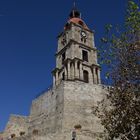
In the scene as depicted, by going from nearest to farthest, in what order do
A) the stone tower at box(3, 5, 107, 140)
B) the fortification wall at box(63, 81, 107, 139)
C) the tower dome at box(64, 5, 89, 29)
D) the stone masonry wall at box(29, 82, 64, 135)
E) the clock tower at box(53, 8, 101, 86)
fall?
the stone tower at box(3, 5, 107, 140)
the fortification wall at box(63, 81, 107, 139)
the stone masonry wall at box(29, 82, 64, 135)
the clock tower at box(53, 8, 101, 86)
the tower dome at box(64, 5, 89, 29)

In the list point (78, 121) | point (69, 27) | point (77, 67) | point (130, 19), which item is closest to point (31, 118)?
point (78, 121)

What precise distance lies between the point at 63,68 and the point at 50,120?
18862 mm

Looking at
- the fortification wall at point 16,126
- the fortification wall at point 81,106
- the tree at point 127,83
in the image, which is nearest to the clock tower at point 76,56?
the fortification wall at point 81,106

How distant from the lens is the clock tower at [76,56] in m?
48.1

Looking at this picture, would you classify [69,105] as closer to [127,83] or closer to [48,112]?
[48,112]

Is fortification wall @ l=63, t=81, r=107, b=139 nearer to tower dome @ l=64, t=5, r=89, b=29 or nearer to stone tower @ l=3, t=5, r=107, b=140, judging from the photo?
stone tower @ l=3, t=5, r=107, b=140

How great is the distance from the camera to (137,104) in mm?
14453

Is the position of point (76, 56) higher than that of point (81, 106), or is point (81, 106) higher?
point (76, 56)

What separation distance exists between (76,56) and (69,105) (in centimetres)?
1869

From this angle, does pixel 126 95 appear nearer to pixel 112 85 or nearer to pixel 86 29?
pixel 112 85

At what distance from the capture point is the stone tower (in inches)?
1065

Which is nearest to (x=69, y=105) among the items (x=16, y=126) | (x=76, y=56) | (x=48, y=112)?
(x=48, y=112)

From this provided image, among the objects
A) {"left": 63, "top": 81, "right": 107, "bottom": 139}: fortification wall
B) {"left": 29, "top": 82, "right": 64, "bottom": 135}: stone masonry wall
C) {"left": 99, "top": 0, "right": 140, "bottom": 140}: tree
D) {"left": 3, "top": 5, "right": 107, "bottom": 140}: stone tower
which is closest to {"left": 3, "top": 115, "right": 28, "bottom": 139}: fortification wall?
{"left": 3, "top": 5, "right": 107, "bottom": 140}: stone tower

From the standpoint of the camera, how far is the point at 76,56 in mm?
49344
